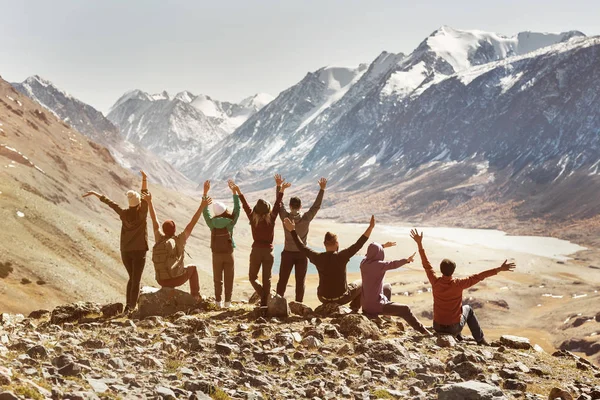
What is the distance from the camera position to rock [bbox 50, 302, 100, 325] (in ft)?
51.0

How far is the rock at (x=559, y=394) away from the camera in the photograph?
32.6ft

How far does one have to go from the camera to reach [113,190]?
120750 millimetres

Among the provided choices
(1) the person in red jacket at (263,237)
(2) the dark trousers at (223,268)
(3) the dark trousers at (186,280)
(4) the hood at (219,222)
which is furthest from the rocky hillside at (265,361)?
(4) the hood at (219,222)

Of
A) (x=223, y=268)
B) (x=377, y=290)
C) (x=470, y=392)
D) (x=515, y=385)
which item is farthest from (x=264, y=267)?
(x=470, y=392)

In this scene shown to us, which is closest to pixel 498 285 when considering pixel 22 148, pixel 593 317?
pixel 593 317

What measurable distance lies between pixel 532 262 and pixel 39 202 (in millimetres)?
126893

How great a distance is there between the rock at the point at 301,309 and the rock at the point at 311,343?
9.85ft

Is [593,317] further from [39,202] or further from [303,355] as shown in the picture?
[303,355]

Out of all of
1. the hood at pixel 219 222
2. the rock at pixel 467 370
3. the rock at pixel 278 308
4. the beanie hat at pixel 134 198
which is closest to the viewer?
the rock at pixel 467 370

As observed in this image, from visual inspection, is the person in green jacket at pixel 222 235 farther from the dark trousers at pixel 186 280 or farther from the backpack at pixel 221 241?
the dark trousers at pixel 186 280

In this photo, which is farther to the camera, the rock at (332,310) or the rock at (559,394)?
the rock at (332,310)

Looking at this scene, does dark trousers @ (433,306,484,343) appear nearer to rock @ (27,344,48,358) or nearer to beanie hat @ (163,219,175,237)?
beanie hat @ (163,219,175,237)

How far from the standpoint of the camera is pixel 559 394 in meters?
10.0

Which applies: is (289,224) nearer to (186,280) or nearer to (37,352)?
(186,280)
